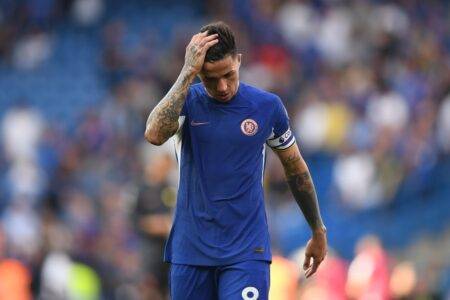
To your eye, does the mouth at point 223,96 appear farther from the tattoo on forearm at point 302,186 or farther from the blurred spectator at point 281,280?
the blurred spectator at point 281,280

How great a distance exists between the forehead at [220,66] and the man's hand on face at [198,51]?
2.8 inches

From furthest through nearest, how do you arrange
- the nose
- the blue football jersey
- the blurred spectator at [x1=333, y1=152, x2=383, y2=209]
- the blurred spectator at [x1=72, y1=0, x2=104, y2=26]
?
the blurred spectator at [x1=72, y1=0, x2=104, y2=26] < the blurred spectator at [x1=333, y1=152, x2=383, y2=209] < the blue football jersey < the nose

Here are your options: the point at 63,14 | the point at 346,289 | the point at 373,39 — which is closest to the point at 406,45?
the point at 373,39

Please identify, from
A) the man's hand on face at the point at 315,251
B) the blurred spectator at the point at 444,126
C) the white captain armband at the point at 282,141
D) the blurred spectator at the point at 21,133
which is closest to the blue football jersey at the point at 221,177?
the white captain armband at the point at 282,141

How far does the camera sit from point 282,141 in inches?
296

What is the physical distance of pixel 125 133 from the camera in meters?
20.1

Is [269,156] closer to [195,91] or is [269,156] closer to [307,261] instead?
[307,261]

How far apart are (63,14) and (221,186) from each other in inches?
648

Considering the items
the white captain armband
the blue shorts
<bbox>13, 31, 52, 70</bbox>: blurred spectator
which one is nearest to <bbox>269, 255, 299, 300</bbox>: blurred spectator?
the white captain armband

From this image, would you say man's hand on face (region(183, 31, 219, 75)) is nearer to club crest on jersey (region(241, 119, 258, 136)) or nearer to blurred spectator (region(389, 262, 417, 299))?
club crest on jersey (region(241, 119, 258, 136))

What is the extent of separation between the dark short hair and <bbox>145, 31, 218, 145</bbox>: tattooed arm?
35 mm

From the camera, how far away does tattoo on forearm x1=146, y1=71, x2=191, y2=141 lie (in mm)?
7043

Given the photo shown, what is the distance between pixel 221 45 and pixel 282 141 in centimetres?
75

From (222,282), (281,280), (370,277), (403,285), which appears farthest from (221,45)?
(281,280)
